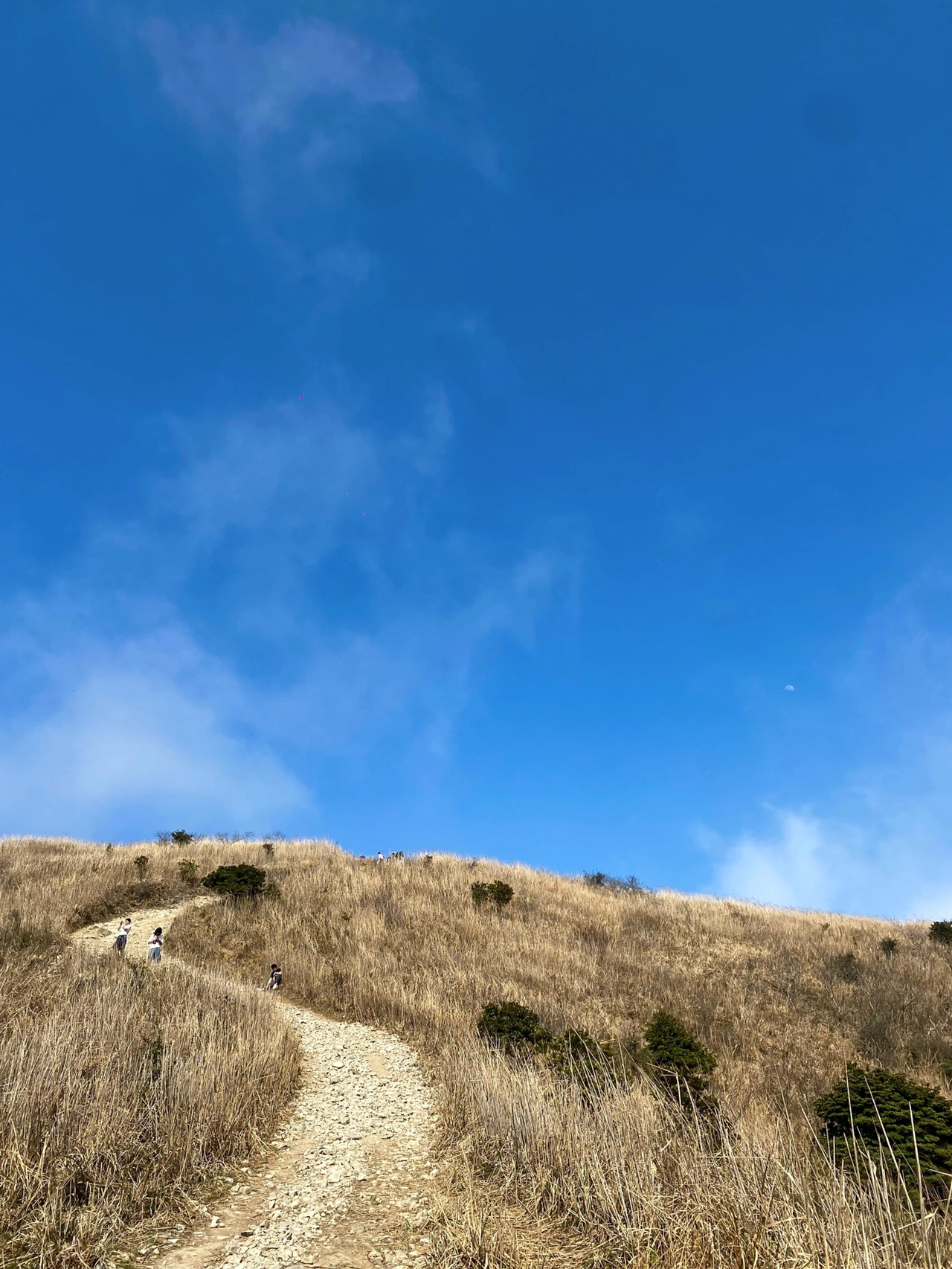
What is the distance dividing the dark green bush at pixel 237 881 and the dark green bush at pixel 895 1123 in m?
16.7

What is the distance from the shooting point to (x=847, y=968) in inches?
707

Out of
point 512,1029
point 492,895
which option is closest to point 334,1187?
point 512,1029

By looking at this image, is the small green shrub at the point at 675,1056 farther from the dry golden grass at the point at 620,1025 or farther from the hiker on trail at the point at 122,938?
the hiker on trail at the point at 122,938

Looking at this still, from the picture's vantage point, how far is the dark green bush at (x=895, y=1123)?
6316mm

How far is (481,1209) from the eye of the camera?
18.1ft

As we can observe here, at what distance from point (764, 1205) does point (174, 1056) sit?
640 cm

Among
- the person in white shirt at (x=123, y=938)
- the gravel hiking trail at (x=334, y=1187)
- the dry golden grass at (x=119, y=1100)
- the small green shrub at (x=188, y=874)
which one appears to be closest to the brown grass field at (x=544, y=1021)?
the dry golden grass at (x=119, y=1100)

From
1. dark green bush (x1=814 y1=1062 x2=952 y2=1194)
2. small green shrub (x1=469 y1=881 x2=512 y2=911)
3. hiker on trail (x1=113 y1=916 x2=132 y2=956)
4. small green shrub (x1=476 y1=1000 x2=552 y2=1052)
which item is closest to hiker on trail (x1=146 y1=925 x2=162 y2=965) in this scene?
hiker on trail (x1=113 y1=916 x2=132 y2=956)

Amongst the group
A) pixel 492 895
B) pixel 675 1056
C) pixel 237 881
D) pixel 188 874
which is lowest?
pixel 675 1056

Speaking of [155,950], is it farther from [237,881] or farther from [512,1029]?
[512,1029]

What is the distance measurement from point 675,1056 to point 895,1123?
300 centimetres

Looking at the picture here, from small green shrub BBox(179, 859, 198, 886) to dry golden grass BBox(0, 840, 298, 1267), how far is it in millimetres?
10537

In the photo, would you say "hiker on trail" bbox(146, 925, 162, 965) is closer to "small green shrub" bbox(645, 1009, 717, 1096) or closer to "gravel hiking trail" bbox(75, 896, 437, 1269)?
"gravel hiking trail" bbox(75, 896, 437, 1269)

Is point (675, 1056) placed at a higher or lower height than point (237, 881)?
lower
